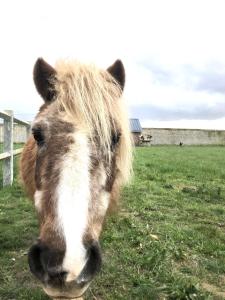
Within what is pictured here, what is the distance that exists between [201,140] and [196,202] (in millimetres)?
46054

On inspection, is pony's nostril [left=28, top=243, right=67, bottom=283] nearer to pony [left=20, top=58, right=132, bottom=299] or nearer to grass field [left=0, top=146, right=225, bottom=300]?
pony [left=20, top=58, right=132, bottom=299]

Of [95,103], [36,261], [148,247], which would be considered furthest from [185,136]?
[36,261]

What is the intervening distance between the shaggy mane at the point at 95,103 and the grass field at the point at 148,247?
1.14 m

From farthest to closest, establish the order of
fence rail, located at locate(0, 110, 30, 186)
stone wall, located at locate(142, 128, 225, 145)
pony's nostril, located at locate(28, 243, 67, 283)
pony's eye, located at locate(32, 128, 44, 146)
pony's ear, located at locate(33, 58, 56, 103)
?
stone wall, located at locate(142, 128, 225, 145) < fence rail, located at locate(0, 110, 30, 186) < pony's ear, located at locate(33, 58, 56, 103) < pony's eye, located at locate(32, 128, 44, 146) < pony's nostril, located at locate(28, 243, 67, 283)

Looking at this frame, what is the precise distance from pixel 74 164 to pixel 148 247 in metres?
2.67

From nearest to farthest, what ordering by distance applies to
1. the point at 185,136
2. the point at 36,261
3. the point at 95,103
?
the point at 36,261 < the point at 95,103 < the point at 185,136

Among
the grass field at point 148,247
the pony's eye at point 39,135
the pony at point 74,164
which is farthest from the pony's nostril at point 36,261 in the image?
the grass field at point 148,247

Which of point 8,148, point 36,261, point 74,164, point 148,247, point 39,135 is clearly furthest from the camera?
point 8,148

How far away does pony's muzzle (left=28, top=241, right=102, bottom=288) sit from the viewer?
2.37m

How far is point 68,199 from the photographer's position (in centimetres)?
259

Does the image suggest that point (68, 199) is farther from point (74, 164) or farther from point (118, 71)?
point (118, 71)

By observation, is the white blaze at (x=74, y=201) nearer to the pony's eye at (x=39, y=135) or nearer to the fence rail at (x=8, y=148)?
the pony's eye at (x=39, y=135)

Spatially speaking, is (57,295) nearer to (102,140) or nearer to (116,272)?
(102,140)

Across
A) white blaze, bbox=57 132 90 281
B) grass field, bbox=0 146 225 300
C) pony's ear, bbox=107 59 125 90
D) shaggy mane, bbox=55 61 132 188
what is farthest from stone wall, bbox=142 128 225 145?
white blaze, bbox=57 132 90 281
